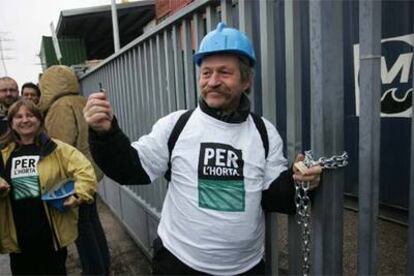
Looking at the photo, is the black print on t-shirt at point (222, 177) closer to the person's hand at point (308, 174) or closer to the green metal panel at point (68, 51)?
the person's hand at point (308, 174)

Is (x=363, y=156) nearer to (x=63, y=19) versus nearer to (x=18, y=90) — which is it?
(x=18, y=90)

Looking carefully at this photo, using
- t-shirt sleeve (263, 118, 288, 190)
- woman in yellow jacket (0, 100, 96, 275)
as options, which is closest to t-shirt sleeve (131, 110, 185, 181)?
t-shirt sleeve (263, 118, 288, 190)

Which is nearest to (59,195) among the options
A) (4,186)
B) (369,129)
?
(4,186)

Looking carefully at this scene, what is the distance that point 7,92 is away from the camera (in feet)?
14.1

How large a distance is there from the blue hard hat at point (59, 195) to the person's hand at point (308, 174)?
1.94m

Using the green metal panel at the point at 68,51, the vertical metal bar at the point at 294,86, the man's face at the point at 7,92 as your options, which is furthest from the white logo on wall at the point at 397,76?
the green metal panel at the point at 68,51

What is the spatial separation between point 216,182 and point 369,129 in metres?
0.67

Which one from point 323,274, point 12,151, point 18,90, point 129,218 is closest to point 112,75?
point 18,90

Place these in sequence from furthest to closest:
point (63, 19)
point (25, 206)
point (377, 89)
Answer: point (63, 19)
point (25, 206)
point (377, 89)

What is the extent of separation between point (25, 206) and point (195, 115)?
177cm

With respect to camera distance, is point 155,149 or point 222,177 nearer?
point 222,177

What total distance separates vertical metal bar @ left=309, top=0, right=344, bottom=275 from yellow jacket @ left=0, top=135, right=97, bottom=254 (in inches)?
77.5

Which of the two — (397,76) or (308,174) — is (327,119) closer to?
(308,174)

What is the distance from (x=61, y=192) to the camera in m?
2.98
